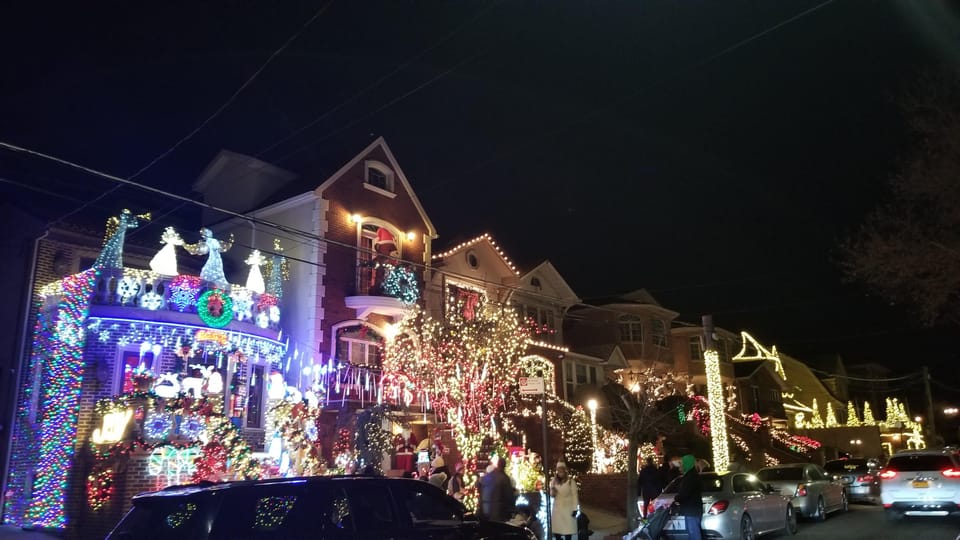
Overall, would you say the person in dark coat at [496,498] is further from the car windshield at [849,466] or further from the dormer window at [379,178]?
the car windshield at [849,466]

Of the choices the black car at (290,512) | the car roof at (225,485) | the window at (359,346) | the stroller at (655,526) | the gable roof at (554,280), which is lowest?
the stroller at (655,526)

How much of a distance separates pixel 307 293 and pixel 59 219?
6043mm

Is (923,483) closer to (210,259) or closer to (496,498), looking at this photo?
(496,498)

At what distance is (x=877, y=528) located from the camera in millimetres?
14680

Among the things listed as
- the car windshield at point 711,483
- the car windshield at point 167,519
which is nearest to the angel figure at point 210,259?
the car windshield at point 167,519

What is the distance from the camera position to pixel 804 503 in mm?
16078

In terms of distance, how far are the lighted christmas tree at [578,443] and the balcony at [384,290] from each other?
8256mm

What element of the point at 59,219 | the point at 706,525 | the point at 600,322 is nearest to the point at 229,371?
the point at 59,219

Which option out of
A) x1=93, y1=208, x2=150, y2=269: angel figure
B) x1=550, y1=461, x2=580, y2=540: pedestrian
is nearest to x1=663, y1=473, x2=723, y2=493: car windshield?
x1=550, y1=461, x2=580, y2=540: pedestrian

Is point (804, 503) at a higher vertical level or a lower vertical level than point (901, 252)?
lower

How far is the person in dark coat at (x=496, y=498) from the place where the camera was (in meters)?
10.3

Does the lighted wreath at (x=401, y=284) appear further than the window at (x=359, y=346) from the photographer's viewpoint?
Yes

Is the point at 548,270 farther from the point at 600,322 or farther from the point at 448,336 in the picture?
the point at 448,336

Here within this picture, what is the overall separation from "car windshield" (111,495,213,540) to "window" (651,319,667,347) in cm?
3382
